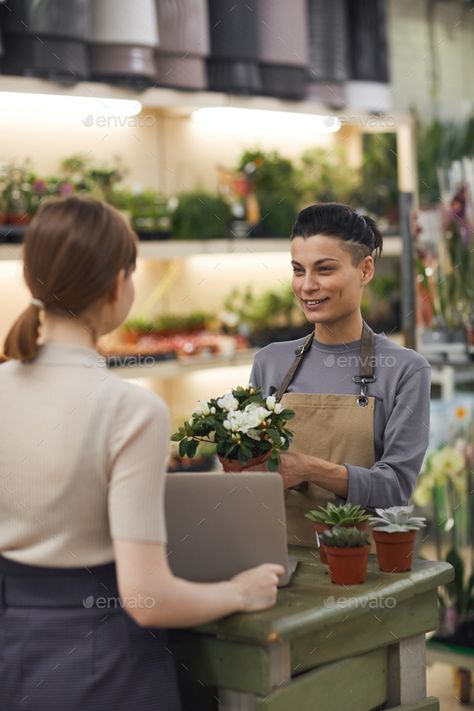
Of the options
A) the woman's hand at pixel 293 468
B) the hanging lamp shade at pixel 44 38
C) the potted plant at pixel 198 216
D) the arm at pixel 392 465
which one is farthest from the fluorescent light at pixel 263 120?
the woman's hand at pixel 293 468

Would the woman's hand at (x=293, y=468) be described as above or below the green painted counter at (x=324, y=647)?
above

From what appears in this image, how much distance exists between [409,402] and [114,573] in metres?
0.92

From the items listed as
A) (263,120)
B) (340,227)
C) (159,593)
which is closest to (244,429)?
(159,593)

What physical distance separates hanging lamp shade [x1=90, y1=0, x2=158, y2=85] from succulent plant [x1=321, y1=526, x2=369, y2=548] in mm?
2826

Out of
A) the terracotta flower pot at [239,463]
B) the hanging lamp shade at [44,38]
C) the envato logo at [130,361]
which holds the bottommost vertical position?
the envato logo at [130,361]

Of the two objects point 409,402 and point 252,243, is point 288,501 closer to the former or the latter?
point 409,402

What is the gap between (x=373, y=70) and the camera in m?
5.28

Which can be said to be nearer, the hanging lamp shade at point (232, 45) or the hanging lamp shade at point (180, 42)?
the hanging lamp shade at point (180, 42)

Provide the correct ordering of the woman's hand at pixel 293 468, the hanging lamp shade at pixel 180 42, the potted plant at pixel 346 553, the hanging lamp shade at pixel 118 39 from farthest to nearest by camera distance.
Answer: the hanging lamp shade at pixel 180 42 → the hanging lamp shade at pixel 118 39 → the woman's hand at pixel 293 468 → the potted plant at pixel 346 553

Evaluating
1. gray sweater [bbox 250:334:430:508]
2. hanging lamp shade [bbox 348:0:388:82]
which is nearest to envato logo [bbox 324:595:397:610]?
gray sweater [bbox 250:334:430:508]

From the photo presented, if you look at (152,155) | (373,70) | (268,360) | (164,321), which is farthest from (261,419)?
(373,70)

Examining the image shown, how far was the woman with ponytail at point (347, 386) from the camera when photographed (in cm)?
236

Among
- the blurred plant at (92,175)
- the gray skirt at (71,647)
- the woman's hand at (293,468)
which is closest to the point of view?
the gray skirt at (71,647)

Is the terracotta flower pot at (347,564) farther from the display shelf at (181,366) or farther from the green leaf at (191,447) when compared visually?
the display shelf at (181,366)
